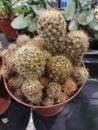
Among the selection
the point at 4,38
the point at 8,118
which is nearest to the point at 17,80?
the point at 8,118

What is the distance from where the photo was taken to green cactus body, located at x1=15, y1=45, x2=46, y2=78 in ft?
1.99

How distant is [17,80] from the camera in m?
0.68

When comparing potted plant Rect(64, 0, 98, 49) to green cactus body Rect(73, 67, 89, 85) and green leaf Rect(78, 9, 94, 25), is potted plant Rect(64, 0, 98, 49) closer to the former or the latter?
green leaf Rect(78, 9, 94, 25)

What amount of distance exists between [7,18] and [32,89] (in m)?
0.58

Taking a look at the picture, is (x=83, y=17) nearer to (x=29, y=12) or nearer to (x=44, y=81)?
(x=29, y=12)

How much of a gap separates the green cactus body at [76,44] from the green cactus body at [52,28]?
0.02 meters

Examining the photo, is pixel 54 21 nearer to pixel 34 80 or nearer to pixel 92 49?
pixel 34 80

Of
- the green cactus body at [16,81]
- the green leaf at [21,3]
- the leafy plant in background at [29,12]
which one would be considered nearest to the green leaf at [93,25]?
the leafy plant in background at [29,12]

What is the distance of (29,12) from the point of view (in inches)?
40.3

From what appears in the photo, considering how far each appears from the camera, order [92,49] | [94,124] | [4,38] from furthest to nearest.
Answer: [4,38] < [92,49] < [94,124]

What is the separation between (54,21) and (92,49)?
0.40 metres

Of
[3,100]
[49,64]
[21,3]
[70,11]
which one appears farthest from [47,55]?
[21,3]

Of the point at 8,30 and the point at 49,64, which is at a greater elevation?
the point at 49,64

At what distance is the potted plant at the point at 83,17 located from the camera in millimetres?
928
